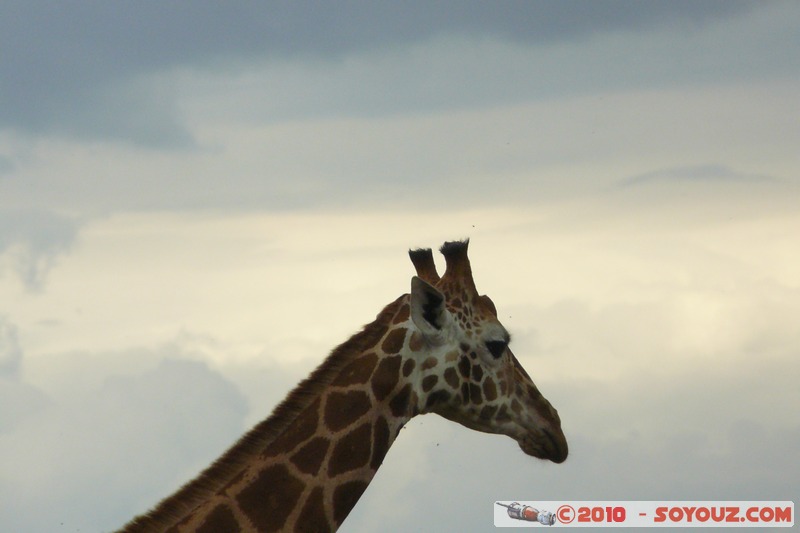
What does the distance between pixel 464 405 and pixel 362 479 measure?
183cm

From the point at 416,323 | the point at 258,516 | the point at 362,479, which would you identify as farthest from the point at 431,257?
the point at 258,516

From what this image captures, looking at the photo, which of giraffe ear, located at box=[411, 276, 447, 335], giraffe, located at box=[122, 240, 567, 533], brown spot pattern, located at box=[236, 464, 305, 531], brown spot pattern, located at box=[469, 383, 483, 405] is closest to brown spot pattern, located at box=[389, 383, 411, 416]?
giraffe, located at box=[122, 240, 567, 533]

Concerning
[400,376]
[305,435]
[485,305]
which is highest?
[485,305]

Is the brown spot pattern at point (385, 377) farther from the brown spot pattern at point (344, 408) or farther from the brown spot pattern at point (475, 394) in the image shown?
the brown spot pattern at point (475, 394)

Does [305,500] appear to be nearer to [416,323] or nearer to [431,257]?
[416,323]

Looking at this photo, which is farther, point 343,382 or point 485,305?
point 485,305

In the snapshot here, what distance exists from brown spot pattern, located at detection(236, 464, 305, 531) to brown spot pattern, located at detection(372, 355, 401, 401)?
148cm

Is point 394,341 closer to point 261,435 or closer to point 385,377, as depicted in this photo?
point 385,377

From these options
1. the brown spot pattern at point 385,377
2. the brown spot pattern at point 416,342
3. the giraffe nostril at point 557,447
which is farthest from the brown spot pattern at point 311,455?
the giraffe nostril at point 557,447

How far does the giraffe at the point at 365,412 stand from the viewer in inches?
545

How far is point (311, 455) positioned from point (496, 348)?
10.5 feet

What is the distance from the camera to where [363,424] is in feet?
48.4

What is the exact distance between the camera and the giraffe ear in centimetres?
1485

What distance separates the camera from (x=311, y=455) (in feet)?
47.2
